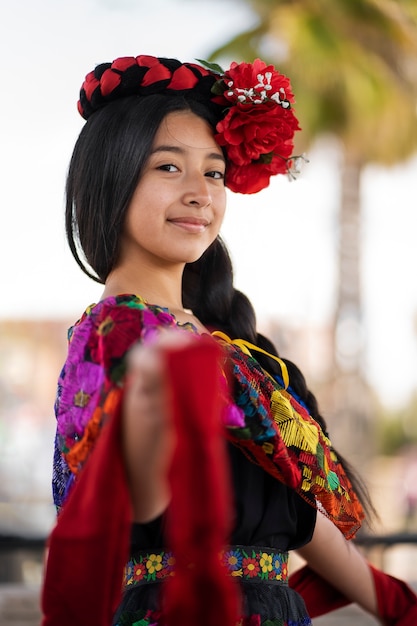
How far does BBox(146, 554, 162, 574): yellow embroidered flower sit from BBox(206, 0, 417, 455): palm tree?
7.25m

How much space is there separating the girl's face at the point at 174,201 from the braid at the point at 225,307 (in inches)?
11.4

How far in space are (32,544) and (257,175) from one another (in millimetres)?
1498

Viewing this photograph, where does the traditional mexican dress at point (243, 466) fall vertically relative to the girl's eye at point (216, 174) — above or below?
below

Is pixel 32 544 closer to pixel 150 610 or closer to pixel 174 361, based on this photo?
pixel 150 610

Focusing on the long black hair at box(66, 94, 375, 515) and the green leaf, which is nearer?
the long black hair at box(66, 94, 375, 515)

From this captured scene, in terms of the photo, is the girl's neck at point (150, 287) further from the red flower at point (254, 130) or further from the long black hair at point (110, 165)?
the red flower at point (254, 130)

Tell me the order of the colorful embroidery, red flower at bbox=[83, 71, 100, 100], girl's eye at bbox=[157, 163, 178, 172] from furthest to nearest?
red flower at bbox=[83, 71, 100, 100], girl's eye at bbox=[157, 163, 178, 172], the colorful embroidery

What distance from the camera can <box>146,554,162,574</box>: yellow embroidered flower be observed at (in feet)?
5.39

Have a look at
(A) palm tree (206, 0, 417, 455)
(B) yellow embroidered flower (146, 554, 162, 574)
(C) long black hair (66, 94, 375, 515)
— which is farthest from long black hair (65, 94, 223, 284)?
(A) palm tree (206, 0, 417, 455)

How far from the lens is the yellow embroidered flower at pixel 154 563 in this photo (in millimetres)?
1642

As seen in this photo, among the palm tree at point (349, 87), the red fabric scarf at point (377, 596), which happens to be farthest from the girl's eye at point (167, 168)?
the palm tree at point (349, 87)

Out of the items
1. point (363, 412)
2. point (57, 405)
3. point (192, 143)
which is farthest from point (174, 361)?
point (363, 412)

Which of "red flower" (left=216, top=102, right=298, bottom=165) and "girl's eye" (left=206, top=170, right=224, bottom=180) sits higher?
"red flower" (left=216, top=102, right=298, bottom=165)

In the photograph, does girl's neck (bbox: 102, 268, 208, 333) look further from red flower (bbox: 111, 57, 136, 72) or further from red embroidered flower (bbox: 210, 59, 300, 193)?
red flower (bbox: 111, 57, 136, 72)
